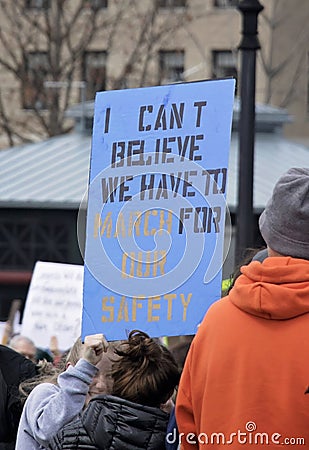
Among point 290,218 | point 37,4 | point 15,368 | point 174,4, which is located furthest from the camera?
point 174,4

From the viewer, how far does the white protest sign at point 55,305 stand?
29.2ft

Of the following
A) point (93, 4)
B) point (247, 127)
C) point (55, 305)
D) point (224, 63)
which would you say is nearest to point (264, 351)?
point (247, 127)

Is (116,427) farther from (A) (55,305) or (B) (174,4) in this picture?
(B) (174,4)

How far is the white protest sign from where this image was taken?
8.91 meters

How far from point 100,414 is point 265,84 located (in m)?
30.4

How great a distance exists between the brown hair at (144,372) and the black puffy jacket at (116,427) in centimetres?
6

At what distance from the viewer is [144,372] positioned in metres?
3.85

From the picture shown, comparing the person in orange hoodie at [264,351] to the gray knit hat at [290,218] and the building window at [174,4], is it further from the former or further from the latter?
the building window at [174,4]

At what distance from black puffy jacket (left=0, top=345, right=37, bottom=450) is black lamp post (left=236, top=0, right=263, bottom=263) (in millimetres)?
3461

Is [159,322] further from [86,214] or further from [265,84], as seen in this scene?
[265,84]

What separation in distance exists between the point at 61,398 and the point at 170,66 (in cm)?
2590

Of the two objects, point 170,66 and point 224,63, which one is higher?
point 224,63

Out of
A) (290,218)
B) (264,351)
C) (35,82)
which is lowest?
(264,351)

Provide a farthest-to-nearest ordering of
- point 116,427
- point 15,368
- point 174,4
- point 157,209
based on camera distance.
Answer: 1. point 174,4
2. point 15,368
3. point 157,209
4. point 116,427
